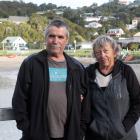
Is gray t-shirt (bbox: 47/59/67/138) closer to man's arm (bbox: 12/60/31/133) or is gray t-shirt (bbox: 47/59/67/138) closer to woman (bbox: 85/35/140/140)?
man's arm (bbox: 12/60/31/133)

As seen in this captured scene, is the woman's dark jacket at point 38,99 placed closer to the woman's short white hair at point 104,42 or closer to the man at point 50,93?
the man at point 50,93

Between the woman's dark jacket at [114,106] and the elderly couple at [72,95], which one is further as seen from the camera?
the woman's dark jacket at [114,106]

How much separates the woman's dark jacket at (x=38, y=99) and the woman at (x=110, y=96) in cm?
19

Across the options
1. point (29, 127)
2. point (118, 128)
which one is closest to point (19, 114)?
point (29, 127)

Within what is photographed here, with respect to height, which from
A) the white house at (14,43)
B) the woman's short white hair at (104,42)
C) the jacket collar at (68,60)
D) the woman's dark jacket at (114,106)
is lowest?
the white house at (14,43)

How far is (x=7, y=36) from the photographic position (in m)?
66.5

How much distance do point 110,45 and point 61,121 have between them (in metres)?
0.63

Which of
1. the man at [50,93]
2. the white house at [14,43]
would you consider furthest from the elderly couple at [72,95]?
the white house at [14,43]

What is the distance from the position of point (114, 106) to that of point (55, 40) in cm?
61

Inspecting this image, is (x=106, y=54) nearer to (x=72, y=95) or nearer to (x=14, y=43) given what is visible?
(x=72, y=95)

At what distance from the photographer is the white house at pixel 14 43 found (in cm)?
6066

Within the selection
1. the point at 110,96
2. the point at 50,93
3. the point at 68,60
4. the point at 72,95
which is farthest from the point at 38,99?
the point at 110,96

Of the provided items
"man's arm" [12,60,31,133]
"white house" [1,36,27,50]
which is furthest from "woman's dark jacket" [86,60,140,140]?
"white house" [1,36,27,50]

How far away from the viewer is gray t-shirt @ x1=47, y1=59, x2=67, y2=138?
2.97 m
